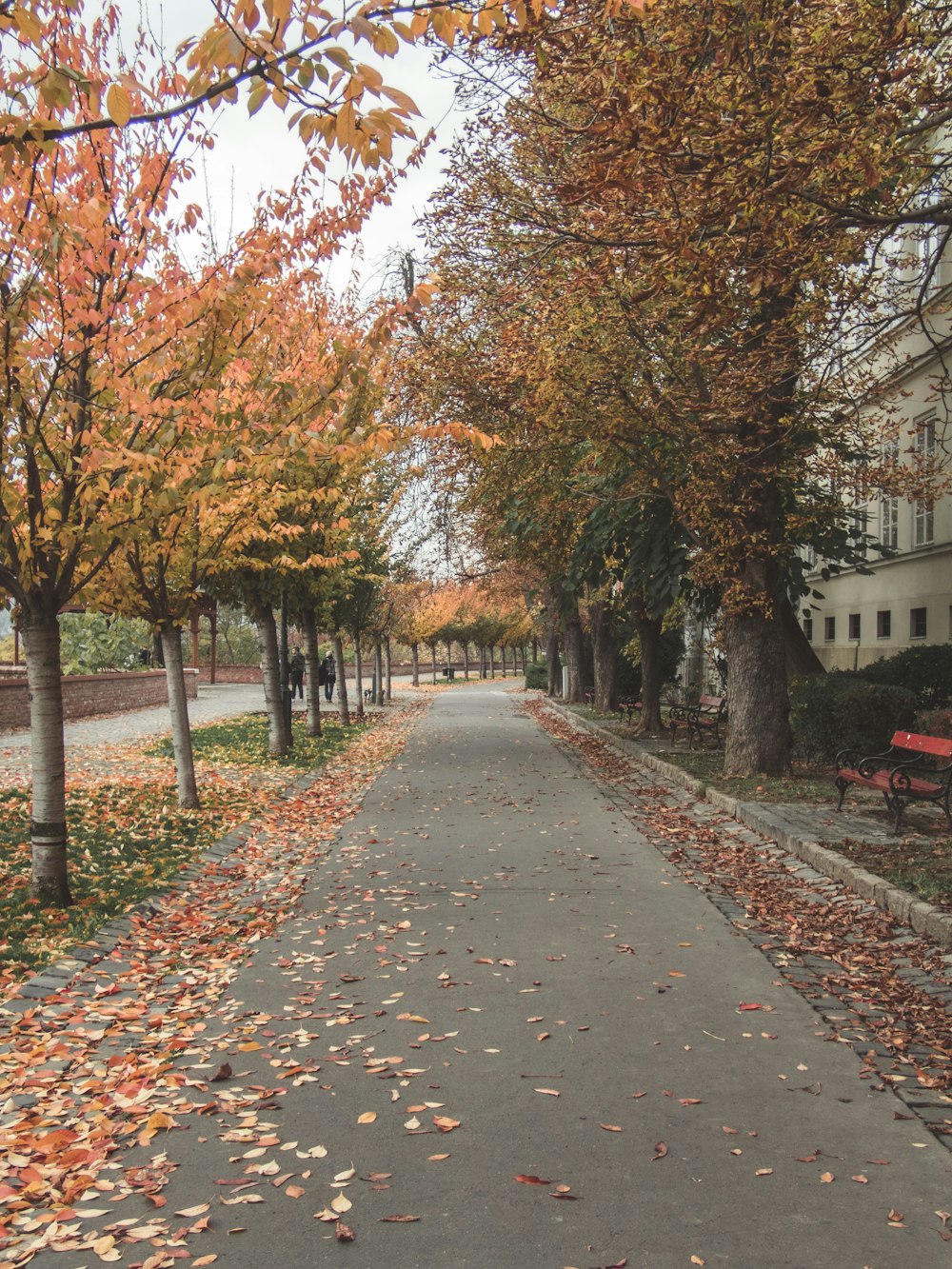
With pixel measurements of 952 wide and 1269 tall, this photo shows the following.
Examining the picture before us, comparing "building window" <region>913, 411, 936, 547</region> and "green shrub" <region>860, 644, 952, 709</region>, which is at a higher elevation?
"building window" <region>913, 411, 936, 547</region>

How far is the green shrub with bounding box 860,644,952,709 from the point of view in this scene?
16.5m

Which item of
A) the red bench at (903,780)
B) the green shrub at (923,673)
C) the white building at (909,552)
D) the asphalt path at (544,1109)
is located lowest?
the asphalt path at (544,1109)

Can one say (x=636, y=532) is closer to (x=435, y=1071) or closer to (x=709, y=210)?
(x=709, y=210)

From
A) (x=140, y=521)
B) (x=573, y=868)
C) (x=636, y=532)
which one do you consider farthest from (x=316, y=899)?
(x=636, y=532)

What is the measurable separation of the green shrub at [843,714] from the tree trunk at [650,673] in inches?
198

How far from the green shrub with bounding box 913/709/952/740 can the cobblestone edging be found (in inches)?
330

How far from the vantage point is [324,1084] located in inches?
168

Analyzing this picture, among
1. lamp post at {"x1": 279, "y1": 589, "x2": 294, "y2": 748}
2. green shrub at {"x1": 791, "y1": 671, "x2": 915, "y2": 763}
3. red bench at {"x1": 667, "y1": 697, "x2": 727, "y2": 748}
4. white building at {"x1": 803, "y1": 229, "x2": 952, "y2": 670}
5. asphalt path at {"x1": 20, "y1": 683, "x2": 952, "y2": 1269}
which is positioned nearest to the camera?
asphalt path at {"x1": 20, "y1": 683, "x2": 952, "y2": 1269}

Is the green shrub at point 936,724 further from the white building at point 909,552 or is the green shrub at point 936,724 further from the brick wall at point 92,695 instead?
the brick wall at point 92,695

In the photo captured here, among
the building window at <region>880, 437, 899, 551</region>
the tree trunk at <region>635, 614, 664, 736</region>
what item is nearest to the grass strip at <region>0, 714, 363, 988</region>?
the tree trunk at <region>635, 614, 664, 736</region>

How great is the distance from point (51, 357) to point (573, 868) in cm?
541

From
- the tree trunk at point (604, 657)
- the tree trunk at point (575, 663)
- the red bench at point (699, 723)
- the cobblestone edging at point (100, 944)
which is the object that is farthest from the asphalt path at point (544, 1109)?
the tree trunk at point (575, 663)

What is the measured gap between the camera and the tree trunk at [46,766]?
276 inches

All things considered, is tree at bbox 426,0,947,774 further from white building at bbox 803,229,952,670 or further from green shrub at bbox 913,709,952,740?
white building at bbox 803,229,952,670
